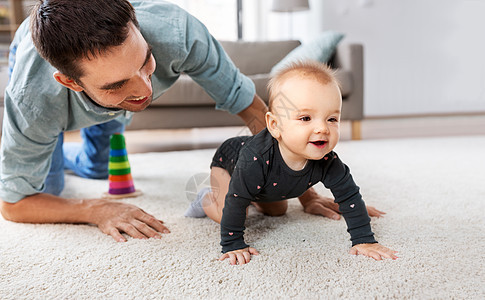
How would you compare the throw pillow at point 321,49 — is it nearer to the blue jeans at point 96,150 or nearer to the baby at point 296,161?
the blue jeans at point 96,150

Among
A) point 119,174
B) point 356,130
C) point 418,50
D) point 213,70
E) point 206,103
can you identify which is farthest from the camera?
point 418,50

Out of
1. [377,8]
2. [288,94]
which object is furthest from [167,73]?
[377,8]

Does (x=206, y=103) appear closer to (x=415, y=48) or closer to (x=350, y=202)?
(x=350, y=202)

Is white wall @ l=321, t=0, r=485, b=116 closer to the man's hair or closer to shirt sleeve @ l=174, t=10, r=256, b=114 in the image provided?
shirt sleeve @ l=174, t=10, r=256, b=114

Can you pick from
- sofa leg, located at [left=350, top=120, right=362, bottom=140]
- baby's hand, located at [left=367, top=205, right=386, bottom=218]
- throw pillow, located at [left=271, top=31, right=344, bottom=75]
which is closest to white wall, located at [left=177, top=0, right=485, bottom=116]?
throw pillow, located at [left=271, top=31, right=344, bottom=75]

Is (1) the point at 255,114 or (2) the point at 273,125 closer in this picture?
(2) the point at 273,125

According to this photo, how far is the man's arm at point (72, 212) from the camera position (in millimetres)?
1051

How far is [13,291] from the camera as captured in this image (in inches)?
29.5

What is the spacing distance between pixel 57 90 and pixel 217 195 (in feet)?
1.56

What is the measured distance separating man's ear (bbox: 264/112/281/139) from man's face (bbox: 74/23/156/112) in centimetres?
27

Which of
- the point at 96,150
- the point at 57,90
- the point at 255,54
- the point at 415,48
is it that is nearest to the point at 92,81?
the point at 57,90

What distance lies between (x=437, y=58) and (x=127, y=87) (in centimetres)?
359

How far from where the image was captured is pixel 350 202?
2.88ft

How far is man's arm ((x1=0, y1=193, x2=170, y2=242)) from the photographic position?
1.05 meters
